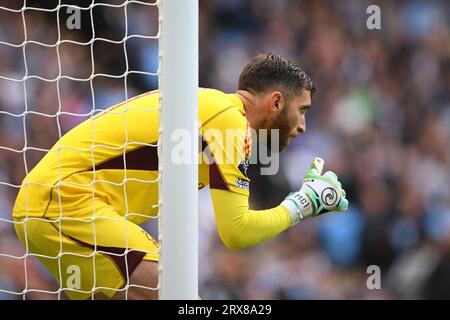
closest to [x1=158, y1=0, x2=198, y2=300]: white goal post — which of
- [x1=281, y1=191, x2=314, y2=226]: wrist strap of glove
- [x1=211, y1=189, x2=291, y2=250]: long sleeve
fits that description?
[x1=211, y1=189, x2=291, y2=250]: long sleeve

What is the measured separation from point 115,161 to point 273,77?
73cm

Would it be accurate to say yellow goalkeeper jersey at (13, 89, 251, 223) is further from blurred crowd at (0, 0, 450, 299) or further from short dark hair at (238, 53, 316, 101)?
blurred crowd at (0, 0, 450, 299)

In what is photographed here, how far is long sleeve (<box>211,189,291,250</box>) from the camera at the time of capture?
311 cm

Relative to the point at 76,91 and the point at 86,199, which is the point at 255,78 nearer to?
the point at 86,199

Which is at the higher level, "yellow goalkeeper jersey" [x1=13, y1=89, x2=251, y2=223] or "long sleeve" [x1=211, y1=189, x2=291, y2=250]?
"yellow goalkeeper jersey" [x1=13, y1=89, x2=251, y2=223]

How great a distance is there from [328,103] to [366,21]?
833mm

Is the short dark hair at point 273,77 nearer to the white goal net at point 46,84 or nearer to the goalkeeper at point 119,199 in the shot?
the goalkeeper at point 119,199

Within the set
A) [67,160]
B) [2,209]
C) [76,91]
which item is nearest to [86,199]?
[67,160]

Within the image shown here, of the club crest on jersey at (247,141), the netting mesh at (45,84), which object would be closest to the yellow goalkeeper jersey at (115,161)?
the club crest on jersey at (247,141)

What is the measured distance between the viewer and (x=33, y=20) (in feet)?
19.1

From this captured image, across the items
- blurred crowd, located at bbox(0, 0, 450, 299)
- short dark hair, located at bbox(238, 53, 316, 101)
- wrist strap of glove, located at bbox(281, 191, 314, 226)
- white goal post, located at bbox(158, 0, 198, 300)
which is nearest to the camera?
white goal post, located at bbox(158, 0, 198, 300)

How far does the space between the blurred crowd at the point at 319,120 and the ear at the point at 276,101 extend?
7.28ft

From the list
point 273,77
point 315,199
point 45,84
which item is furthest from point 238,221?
point 45,84

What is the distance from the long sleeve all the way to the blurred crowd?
2272 millimetres
